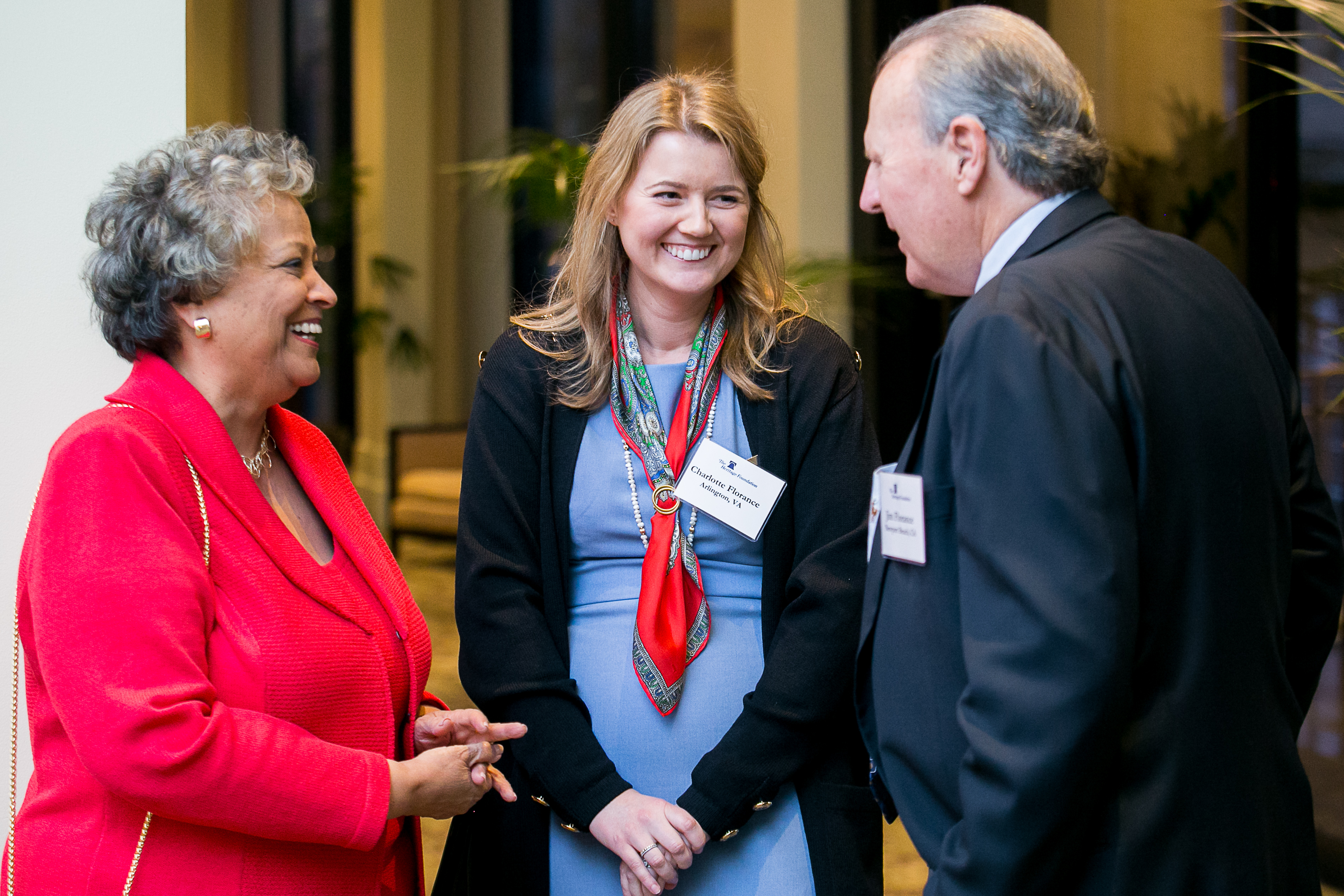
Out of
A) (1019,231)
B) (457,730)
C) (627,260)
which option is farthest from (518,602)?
(1019,231)

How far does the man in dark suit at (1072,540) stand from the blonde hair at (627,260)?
1.64ft

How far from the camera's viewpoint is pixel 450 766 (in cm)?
134

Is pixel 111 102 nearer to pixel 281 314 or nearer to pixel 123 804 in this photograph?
pixel 281 314

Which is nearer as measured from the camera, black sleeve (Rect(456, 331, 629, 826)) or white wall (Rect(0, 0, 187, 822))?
black sleeve (Rect(456, 331, 629, 826))

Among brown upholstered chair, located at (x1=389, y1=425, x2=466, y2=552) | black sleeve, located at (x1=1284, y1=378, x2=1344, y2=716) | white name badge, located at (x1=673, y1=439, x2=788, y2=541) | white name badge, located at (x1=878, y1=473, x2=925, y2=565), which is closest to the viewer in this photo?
white name badge, located at (x1=878, y1=473, x2=925, y2=565)

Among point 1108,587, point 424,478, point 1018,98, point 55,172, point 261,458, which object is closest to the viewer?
point 1108,587

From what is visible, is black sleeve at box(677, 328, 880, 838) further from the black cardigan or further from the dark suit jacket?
the dark suit jacket

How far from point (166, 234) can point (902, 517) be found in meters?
0.92

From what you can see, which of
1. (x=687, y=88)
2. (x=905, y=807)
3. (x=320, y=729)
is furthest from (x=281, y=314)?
(x=905, y=807)

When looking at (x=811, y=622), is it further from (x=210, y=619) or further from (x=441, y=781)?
(x=210, y=619)

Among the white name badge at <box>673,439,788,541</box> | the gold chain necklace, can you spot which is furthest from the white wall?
the white name badge at <box>673,439,788,541</box>

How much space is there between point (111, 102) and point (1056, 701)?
1616 millimetres

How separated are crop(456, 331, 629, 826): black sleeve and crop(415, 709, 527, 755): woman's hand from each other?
0.04 metres

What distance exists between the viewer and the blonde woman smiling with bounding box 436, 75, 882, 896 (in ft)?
4.81
